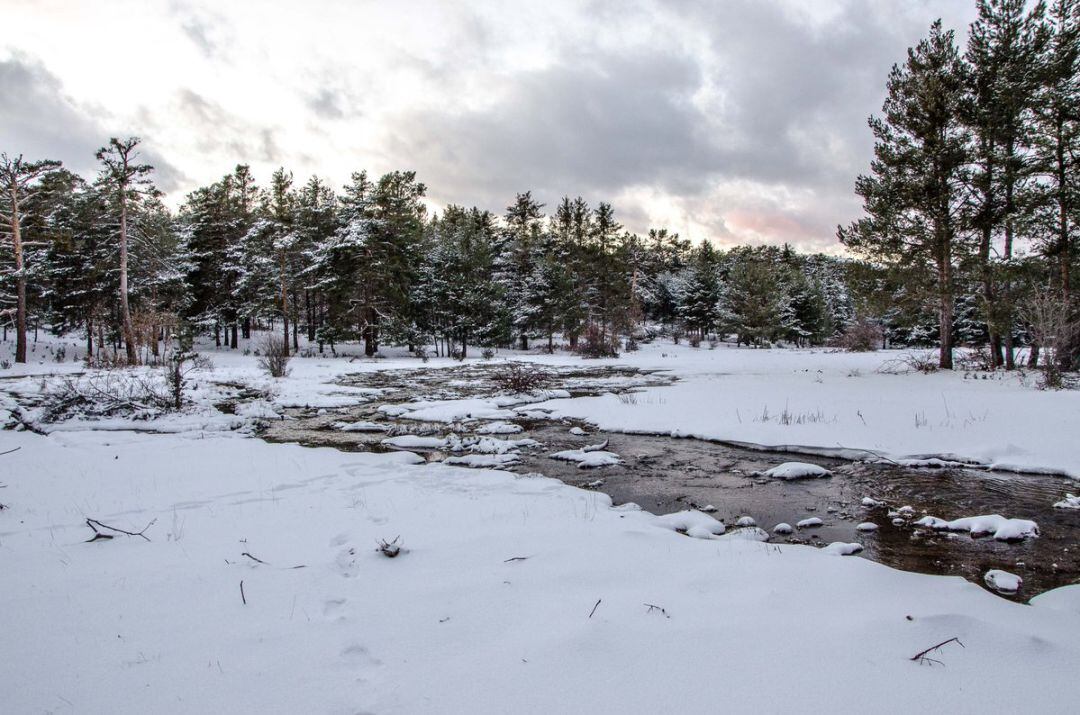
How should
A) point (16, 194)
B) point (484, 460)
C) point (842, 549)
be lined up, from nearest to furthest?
point (842, 549) < point (484, 460) < point (16, 194)

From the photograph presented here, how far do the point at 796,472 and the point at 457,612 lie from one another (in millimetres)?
5097

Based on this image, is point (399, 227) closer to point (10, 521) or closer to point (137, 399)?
point (137, 399)

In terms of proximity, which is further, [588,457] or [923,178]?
[923,178]

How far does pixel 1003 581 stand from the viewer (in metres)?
3.25

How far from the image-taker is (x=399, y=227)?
31000 millimetres

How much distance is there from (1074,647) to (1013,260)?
57.3 feet

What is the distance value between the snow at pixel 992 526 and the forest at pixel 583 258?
1160 cm

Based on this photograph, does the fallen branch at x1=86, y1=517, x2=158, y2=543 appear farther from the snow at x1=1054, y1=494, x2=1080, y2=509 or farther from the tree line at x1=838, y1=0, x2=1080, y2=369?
the tree line at x1=838, y1=0, x2=1080, y2=369

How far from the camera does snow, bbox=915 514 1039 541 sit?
4078 millimetres

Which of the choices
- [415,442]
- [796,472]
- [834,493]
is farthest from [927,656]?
[415,442]

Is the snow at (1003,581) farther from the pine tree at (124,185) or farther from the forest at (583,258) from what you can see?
the pine tree at (124,185)

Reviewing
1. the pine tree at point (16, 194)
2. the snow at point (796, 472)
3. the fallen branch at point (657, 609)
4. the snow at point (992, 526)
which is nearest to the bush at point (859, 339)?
the snow at point (796, 472)

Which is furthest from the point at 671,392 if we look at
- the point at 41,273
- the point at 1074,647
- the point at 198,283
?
the point at 198,283

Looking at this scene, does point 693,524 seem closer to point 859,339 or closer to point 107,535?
point 107,535
